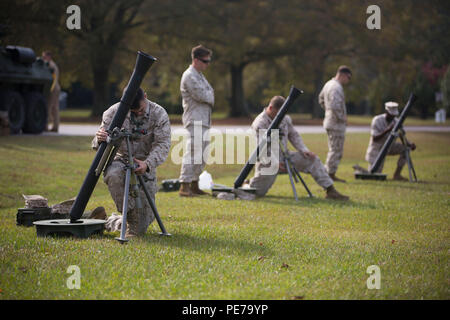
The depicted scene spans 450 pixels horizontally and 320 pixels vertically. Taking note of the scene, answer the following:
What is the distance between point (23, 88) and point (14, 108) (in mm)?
Answer: 1363

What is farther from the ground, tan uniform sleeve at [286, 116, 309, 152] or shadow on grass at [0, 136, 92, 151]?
tan uniform sleeve at [286, 116, 309, 152]

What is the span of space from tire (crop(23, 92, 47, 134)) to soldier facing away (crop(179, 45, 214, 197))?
11.0 m

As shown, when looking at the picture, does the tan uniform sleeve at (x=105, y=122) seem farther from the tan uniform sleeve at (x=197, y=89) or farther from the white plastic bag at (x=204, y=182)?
the white plastic bag at (x=204, y=182)

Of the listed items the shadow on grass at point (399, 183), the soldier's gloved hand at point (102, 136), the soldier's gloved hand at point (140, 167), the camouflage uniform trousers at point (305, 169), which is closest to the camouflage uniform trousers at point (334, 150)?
the shadow on grass at point (399, 183)

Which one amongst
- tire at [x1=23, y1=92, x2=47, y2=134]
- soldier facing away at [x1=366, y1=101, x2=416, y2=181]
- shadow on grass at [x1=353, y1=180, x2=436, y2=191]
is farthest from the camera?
tire at [x1=23, y1=92, x2=47, y2=134]

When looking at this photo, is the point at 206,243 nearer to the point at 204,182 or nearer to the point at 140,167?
the point at 140,167

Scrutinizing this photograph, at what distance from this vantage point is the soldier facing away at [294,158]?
459 inches

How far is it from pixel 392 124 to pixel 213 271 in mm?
10185

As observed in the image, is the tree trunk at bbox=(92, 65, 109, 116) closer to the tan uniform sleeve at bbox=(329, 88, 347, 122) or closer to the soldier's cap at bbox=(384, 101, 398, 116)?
the soldier's cap at bbox=(384, 101, 398, 116)

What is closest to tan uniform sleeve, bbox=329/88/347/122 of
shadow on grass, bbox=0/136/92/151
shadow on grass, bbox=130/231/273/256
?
shadow on grass, bbox=0/136/92/151

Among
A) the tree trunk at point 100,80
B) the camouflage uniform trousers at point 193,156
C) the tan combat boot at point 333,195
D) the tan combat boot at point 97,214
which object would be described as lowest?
the tan combat boot at point 333,195

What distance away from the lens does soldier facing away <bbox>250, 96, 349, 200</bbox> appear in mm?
11664

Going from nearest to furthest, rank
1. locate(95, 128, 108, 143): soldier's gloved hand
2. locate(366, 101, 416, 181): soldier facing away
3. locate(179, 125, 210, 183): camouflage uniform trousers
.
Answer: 1. locate(95, 128, 108, 143): soldier's gloved hand
2. locate(179, 125, 210, 183): camouflage uniform trousers
3. locate(366, 101, 416, 181): soldier facing away

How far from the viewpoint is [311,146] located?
24312 millimetres
